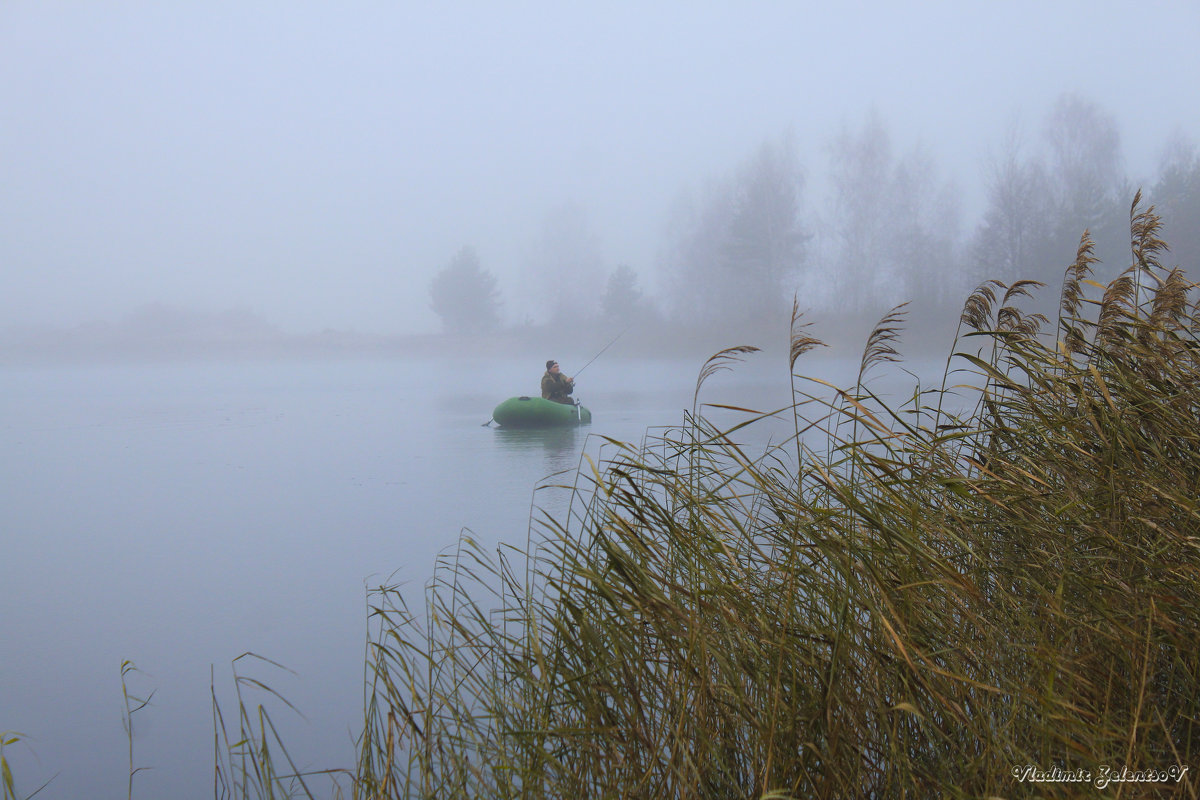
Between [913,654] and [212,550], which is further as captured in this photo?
[212,550]

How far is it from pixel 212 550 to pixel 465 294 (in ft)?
102

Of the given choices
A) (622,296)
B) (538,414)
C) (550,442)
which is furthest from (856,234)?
(550,442)

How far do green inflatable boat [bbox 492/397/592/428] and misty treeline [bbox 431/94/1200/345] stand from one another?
55.0 feet

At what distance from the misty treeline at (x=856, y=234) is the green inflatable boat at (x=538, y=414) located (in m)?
16.8

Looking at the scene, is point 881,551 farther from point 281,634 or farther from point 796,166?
point 796,166

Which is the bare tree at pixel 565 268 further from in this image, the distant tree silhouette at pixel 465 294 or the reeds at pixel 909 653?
the reeds at pixel 909 653

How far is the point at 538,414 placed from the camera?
10312 mm

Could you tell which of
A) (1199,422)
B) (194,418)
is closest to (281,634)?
(1199,422)

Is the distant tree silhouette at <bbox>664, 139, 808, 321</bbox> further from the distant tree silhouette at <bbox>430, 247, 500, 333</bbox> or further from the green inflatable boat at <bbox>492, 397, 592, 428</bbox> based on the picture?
the green inflatable boat at <bbox>492, 397, 592, 428</bbox>

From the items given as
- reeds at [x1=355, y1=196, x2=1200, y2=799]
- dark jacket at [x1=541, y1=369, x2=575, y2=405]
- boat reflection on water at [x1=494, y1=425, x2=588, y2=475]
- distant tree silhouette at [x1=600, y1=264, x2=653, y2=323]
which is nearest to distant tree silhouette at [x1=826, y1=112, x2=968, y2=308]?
distant tree silhouette at [x1=600, y1=264, x2=653, y2=323]

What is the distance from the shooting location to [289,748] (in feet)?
9.77

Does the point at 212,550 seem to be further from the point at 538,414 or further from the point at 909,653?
the point at 538,414

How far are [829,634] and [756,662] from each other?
157 mm

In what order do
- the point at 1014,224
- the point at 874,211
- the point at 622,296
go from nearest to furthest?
the point at 1014,224
the point at 874,211
the point at 622,296
